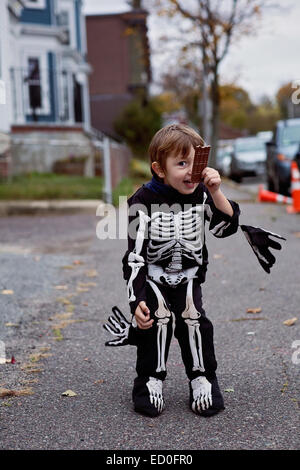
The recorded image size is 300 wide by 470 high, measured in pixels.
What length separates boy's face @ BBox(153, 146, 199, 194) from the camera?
3096 millimetres

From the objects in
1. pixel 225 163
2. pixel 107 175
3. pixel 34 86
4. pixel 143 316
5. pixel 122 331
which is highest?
pixel 34 86

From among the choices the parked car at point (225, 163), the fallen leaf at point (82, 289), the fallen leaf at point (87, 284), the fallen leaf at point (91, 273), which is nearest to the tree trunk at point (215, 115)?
the parked car at point (225, 163)

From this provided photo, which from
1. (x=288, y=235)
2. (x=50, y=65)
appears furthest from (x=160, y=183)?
(x=50, y=65)

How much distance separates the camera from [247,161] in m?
24.2

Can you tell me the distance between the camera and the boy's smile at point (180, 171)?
3.10m

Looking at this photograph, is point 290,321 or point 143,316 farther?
point 290,321

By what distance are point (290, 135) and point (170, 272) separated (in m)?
12.9

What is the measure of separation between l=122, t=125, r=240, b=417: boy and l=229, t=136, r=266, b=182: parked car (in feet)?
68.4

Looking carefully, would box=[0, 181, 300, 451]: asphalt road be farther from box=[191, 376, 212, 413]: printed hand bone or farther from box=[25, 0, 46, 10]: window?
box=[25, 0, 46, 10]: window

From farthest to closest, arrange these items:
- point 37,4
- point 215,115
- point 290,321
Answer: point 215,115 < point 37,4 < point 290,321

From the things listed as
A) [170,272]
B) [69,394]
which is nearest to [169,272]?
[170,272]

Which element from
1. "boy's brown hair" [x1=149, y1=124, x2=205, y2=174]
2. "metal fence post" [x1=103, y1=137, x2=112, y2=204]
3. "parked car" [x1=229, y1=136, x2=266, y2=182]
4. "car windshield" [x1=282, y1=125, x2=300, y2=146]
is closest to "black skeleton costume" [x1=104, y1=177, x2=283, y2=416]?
"boy's brown hair" [x1=149, y1=124, x2=205, y2=174]

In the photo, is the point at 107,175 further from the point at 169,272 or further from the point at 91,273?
the point at 169,272
